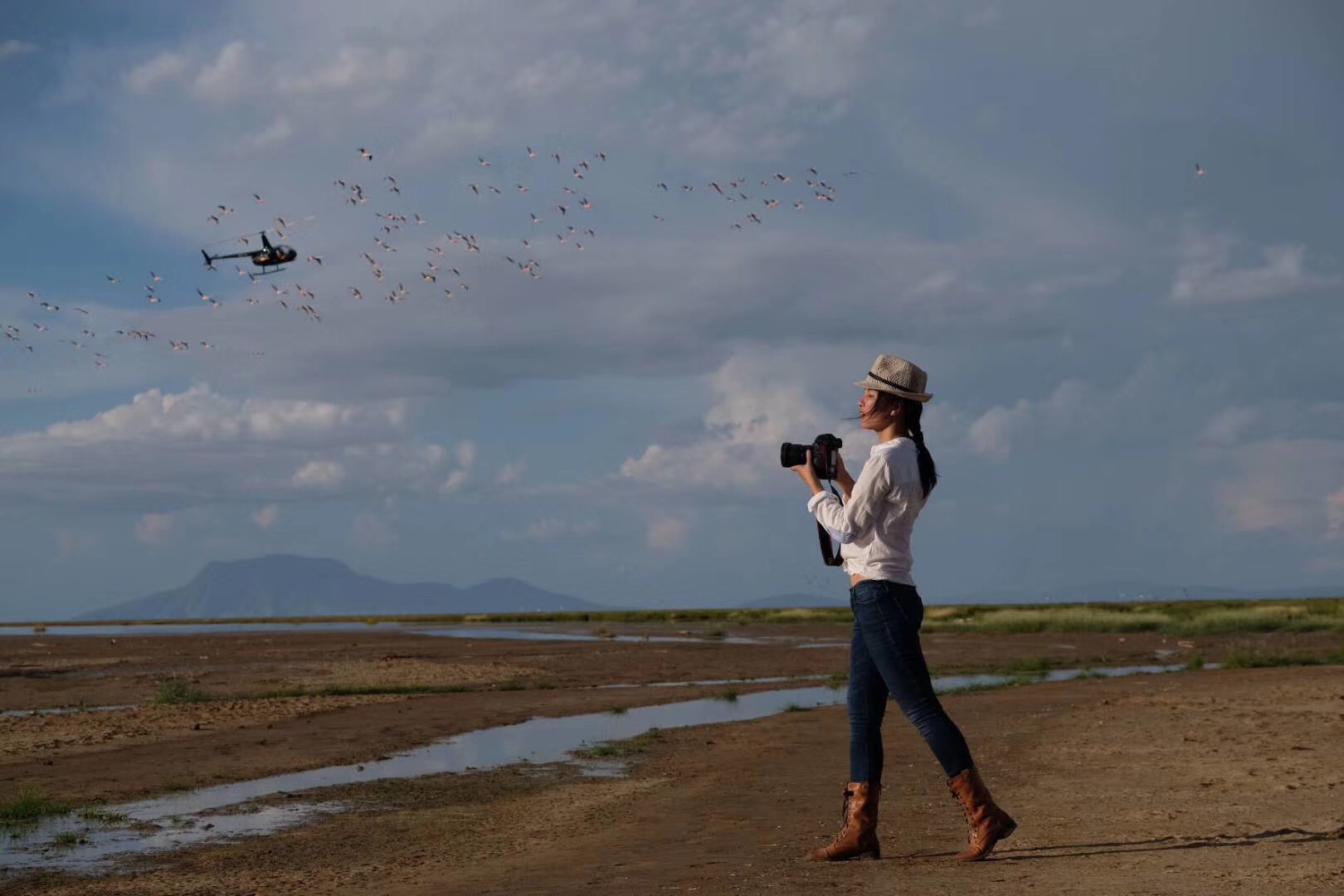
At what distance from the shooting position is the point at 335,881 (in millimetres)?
9211

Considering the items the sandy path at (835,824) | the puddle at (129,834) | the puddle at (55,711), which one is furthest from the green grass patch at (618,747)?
the puddle at (55,711)

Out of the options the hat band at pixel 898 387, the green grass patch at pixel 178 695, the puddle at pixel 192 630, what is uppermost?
the hat band at pixel 898 387

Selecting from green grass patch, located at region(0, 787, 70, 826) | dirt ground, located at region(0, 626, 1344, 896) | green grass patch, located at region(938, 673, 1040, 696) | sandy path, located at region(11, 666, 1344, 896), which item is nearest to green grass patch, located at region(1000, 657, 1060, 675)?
green grass patch, located at region(938, 673, 1040, 696)

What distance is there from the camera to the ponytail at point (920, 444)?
300 inches

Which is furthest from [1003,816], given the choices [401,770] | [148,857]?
[401,770]

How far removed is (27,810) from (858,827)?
366 inches

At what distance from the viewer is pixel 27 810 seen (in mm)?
12992

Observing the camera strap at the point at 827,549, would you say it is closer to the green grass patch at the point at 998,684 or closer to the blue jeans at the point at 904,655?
the blue jeans at the point at 904,655

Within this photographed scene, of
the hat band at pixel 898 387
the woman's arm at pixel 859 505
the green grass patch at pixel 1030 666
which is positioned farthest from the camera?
the green grass patch at pixel 1030 666

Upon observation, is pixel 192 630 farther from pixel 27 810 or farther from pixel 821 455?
pixel 821 455

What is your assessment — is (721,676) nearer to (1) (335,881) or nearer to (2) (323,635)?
(1) (335,881)

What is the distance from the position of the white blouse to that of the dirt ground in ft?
5.77

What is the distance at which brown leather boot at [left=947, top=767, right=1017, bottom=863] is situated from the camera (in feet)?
24.3

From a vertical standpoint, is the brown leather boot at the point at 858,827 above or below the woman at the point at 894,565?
below
